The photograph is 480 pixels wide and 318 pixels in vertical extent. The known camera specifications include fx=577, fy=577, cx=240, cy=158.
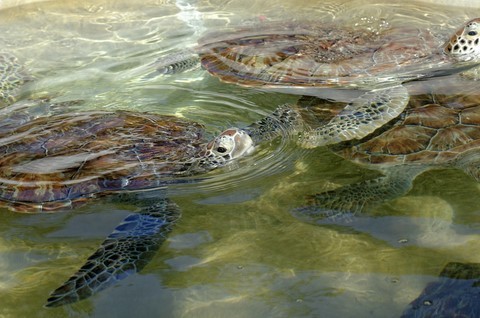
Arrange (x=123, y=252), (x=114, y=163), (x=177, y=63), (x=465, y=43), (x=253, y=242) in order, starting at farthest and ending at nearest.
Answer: (x=177, y=63), (x=465, y=43), (x=114, y=163), (x=253, y=242), (x=123, y=252)

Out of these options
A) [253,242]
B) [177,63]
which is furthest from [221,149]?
[177,63]

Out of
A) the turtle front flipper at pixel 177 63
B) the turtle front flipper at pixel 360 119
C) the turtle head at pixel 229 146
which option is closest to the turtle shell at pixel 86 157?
the turtle head at pixel 229 146

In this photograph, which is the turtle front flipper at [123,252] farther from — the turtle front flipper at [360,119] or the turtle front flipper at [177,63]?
the turtle front flipper at [177,63]

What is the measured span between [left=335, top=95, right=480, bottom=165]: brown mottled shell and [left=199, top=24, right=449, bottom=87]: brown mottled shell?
1198 mm

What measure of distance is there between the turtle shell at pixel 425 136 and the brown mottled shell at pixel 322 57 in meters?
1.14

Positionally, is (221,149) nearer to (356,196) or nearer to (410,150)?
(356,196)

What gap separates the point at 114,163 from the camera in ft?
13.9

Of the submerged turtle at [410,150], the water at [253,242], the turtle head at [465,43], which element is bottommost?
the water at [253,242]

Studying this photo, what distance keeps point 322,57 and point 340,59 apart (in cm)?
19

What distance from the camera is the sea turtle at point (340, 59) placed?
19.0ft

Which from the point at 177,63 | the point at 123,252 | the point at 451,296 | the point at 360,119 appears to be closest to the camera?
the point at 451,296

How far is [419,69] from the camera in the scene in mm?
5855

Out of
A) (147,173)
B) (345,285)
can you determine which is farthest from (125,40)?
(345,285)

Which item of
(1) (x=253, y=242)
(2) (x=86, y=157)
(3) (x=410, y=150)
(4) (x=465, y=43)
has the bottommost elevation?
(1) (x=253, y=242)
